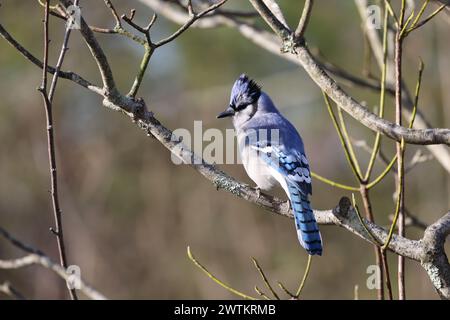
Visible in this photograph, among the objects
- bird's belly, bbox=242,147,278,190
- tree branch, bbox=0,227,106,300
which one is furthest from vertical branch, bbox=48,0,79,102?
bird's belly, bbox=242,147,278,190

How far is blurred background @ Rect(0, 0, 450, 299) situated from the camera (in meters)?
8.18

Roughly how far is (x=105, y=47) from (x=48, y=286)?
291cm

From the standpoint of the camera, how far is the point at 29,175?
8.48m

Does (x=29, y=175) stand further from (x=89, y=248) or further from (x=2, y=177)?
(x=89, y=248)

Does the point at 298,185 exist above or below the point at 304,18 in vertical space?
below

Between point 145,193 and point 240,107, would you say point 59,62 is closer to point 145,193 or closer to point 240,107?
point 240,107

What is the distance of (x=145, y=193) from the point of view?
8.68 metres

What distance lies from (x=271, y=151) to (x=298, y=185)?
42 centimetres

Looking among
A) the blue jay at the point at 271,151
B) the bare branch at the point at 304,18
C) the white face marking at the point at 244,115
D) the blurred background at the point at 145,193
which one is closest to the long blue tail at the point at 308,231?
the blue jay at the point at 271,151

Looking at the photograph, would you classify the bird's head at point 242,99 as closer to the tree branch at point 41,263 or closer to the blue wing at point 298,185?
the blue wing at point 298,185

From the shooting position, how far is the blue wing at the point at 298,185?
9.55ft

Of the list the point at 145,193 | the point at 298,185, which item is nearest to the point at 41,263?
the point at 298,185

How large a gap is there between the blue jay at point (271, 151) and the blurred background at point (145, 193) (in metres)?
3.76

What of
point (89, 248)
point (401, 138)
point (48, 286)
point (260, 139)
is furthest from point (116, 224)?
point (401, 138)
